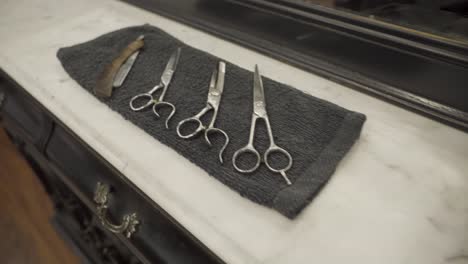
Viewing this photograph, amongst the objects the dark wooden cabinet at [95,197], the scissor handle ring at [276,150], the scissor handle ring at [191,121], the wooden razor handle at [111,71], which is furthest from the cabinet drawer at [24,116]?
the scissor handle ring at [276,150]

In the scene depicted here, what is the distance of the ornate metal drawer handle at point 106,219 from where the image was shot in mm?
435

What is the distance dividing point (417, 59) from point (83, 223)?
733mm

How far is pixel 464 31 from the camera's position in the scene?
426 millimetres

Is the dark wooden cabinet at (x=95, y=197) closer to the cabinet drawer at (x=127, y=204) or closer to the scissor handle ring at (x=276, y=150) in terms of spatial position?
the cabinet drawer at (x=127, y=204)

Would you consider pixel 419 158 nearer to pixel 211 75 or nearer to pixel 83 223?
pixel 211 75

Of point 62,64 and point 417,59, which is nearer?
point 417,59

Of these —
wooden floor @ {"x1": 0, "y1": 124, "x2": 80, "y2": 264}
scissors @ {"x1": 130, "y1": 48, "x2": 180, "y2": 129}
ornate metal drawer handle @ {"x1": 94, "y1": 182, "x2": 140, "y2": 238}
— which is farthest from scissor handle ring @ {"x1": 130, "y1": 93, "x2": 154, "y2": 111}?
wooden floor @ {"x1": 0, "y1": 124, "x2": 80, "y2": 264}

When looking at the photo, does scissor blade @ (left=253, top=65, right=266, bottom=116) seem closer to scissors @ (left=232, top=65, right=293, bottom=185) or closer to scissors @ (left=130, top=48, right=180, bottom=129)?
scissors @ (left=232, top=65, right=293, bottom=185)

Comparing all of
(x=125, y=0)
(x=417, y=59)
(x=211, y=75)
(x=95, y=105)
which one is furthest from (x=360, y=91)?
(x=125, y=0)

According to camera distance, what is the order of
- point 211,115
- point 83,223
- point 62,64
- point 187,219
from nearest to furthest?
1. point 187,219
2. point 211,115
3. point 62,64
4. point 83,223

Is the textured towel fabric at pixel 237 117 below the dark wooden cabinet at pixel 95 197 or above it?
above

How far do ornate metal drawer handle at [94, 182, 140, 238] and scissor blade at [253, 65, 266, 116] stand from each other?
210 mm

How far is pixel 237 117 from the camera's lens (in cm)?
45

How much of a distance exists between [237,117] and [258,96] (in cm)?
5
